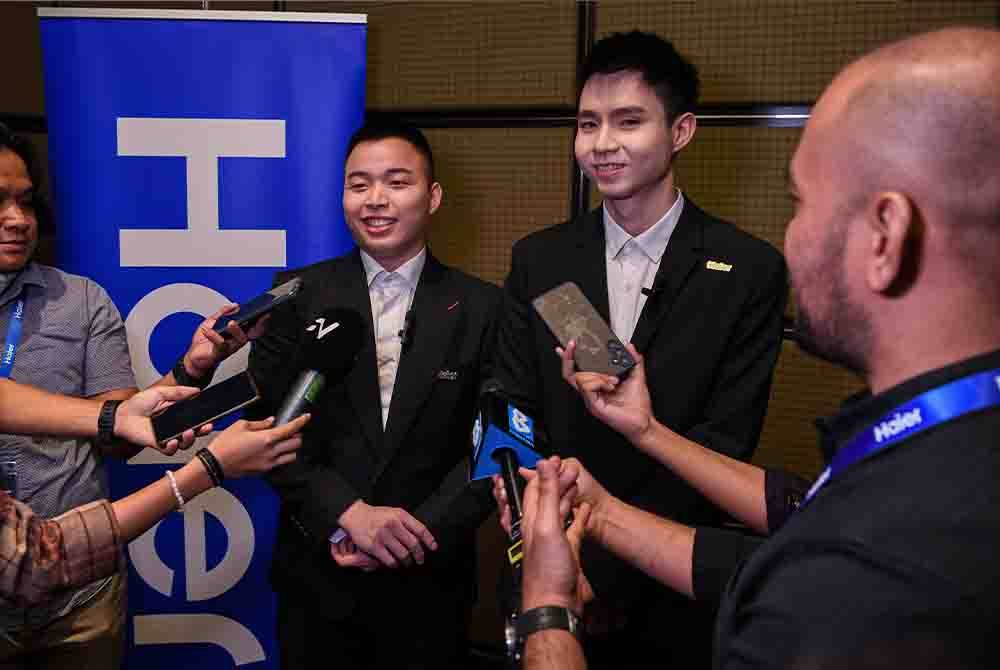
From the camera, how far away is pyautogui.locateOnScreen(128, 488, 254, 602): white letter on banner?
8.02 ft

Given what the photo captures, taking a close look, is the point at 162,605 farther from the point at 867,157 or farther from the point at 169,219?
the point at 867,157

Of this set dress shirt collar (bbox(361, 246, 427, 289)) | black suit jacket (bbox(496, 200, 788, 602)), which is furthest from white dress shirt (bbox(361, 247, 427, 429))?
black suit jacket (bbox(496, 200, 788, 602))

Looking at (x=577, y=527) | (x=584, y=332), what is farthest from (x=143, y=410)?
(x=577, y=527)

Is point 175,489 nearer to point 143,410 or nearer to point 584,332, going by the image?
point 143,410

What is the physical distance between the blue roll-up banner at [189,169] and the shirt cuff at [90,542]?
3.29ft

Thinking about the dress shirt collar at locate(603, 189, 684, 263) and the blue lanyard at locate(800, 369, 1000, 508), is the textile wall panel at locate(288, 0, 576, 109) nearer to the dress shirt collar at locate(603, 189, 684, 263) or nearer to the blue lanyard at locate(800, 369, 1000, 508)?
the dress shirt collar at locate(603, 189, 684, 263)

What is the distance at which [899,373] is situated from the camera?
79cm

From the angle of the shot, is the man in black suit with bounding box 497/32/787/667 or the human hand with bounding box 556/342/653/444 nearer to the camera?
the human hand with bounding box 556/342/653/444

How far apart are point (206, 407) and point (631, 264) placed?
0.96 metres

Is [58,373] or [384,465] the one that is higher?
[58,373]

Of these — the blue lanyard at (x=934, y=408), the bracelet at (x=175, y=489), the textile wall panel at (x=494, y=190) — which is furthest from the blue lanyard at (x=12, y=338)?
the blue lanyard at (x=934, y=408)

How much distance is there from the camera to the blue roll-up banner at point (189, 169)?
2361mm

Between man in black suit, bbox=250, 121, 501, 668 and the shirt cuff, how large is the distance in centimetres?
50

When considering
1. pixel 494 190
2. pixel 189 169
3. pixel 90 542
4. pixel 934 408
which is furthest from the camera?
pixel 494 190
